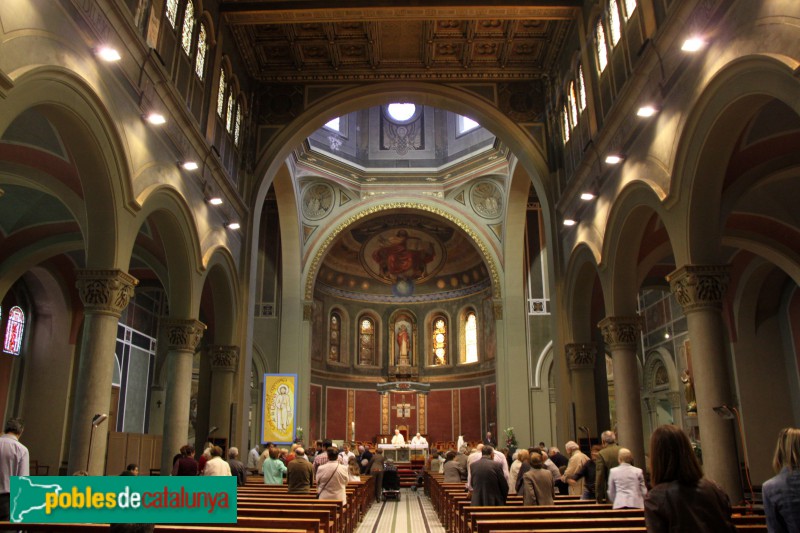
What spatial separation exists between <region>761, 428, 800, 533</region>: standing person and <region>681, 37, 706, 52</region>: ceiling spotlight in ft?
20.2

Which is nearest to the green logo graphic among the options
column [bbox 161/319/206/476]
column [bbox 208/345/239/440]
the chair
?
column [bbox 161/319/206/476]

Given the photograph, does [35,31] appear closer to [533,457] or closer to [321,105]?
[533,457]

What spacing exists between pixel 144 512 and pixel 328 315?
29.7m

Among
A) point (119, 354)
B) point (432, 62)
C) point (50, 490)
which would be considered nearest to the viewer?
point (50, 490)

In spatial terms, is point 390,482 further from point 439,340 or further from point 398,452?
point 439,340

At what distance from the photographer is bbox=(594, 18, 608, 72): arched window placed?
42.8 ft

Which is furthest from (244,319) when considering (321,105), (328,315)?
(328,315)

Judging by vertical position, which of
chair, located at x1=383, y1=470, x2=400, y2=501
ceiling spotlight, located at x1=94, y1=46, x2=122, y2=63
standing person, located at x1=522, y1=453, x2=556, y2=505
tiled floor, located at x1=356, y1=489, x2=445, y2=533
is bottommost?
tiled floor, located at x1=356, y1=489, x2=445, y2=533

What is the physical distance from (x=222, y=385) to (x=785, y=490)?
13.9 metres

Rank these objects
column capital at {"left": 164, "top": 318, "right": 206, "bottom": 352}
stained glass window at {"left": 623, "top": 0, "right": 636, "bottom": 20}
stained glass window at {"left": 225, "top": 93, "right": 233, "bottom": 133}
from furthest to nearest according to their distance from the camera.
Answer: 1. stained glass window at {"left": 225, "top": 93, "right": 233, "bottom": 133}
2. column capital at {"left": 164, "top": 318, "right": 206, "bottom": 352}
3. stained glass window at {"left": 623, "top": 0, "right": 636, "bottom": 20}

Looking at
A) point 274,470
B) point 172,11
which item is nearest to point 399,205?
point 172,11

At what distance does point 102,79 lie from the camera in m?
8.95

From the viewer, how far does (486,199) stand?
89.0 feet

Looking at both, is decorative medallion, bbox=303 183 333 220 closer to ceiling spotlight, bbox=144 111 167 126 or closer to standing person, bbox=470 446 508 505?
ceiling spotlight, bbox=144 111 167 126
